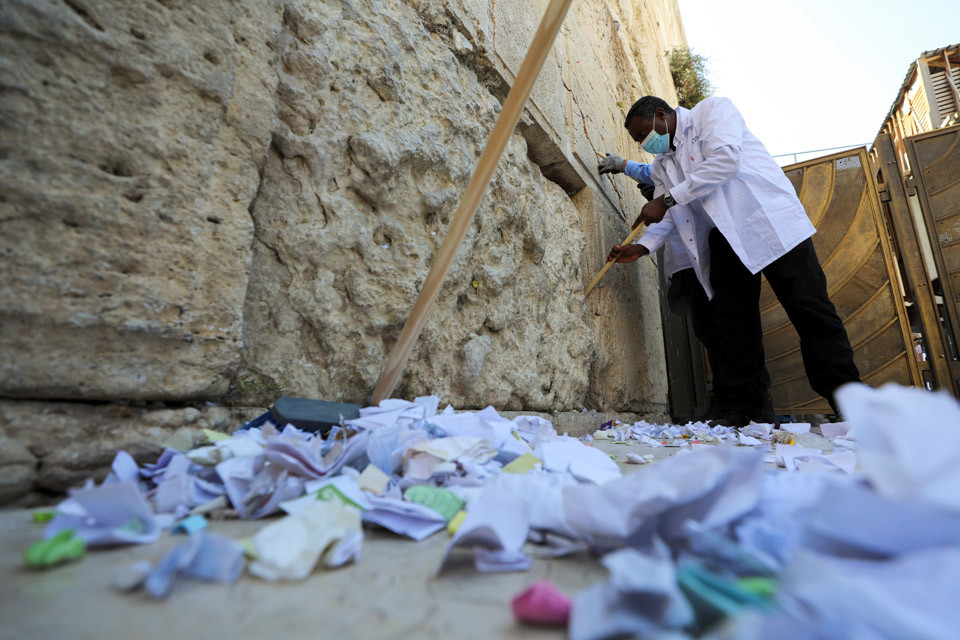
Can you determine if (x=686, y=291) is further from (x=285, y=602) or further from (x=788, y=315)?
(x=285, y=602)

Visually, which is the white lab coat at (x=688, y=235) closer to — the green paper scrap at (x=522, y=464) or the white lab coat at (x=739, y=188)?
the white lab coat at (x=739, y=188)

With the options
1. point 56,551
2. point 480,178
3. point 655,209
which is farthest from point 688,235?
point 56,551

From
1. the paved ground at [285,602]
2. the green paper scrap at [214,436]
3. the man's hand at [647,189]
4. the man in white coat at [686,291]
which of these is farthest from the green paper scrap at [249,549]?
the man's hand at [647,189]

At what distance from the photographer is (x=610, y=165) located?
3139 millimetres

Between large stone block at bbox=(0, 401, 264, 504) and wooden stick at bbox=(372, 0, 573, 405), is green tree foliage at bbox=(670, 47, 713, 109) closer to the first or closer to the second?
wooden stick at bbox=(372, 0, 573, 405)

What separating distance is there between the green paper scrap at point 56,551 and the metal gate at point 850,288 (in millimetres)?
4123

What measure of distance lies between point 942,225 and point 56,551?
4.88 meters

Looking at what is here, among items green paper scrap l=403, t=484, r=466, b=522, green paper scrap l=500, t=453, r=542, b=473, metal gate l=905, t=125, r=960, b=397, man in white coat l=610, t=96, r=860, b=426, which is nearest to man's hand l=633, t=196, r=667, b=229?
man in white coat l=610, t=96, r=860, b=426

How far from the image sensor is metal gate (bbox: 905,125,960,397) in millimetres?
3258

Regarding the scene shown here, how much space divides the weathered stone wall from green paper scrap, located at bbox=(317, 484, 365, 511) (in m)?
0.38

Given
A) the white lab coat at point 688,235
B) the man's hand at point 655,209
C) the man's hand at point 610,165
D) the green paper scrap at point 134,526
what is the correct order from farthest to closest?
1. the man's hand at point 610,165
2. the man's hand at point 655,209
3. the white lab coat at point 688,235
4. the green paper scrap at point 134,526

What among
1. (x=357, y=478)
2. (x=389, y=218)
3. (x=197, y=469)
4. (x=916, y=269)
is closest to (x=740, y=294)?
(x=916, y=269)

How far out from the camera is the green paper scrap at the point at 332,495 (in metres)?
0.70

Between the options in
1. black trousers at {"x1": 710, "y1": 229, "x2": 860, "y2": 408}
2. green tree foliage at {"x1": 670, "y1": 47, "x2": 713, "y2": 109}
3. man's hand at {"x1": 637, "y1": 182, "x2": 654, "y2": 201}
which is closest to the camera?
black trousers at {"x1": 710, "y1": 229, "x2": 860, "y2": 408}
